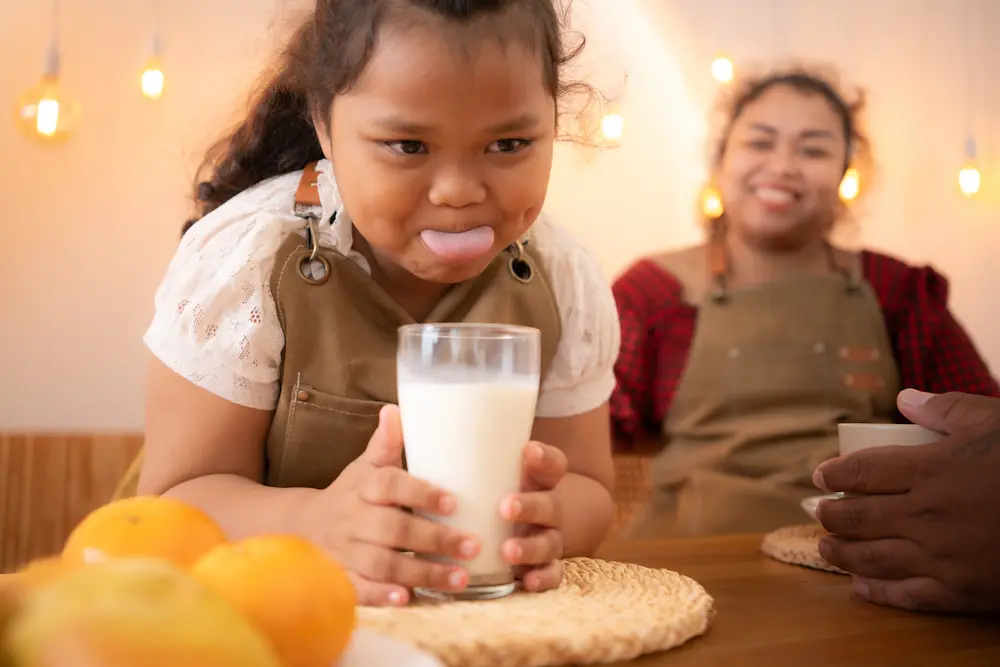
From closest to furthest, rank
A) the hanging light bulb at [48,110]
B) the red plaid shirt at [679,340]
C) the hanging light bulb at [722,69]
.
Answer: the red plaid shirt at [679,340] < the hanging light bulb at [48,110] < the hanging light bulb at [722,69]

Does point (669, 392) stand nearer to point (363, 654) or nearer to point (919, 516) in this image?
point (919, 516)

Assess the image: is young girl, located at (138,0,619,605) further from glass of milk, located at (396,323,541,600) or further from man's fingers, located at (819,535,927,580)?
man's fingers, located at (819,535,927,580)

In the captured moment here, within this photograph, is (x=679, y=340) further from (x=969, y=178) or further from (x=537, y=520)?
(x=969, y=178)

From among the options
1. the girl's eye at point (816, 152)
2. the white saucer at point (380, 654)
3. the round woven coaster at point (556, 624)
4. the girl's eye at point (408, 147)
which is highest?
the girl's eye at point (816, 152)

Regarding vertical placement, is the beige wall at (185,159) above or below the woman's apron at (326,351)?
above

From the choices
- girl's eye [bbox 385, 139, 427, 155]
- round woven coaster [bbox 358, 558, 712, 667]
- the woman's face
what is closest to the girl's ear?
girl's eye [bbox 385, 139, 427, 155]

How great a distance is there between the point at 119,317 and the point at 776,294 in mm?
1631

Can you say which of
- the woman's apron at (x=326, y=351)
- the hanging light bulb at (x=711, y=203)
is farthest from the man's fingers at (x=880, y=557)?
the hanging light bulb at (x=711, y=203)

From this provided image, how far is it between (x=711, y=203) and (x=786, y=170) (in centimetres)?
59

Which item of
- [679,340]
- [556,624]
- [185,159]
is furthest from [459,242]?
[185,159]

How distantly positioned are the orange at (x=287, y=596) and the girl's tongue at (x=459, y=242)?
39 centimetres

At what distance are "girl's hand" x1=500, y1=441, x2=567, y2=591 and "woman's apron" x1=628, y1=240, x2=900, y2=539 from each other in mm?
1101

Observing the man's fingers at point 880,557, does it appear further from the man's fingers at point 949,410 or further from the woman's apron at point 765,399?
the woman's apron at point 765,399

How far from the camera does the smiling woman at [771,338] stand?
1751 millimetres
